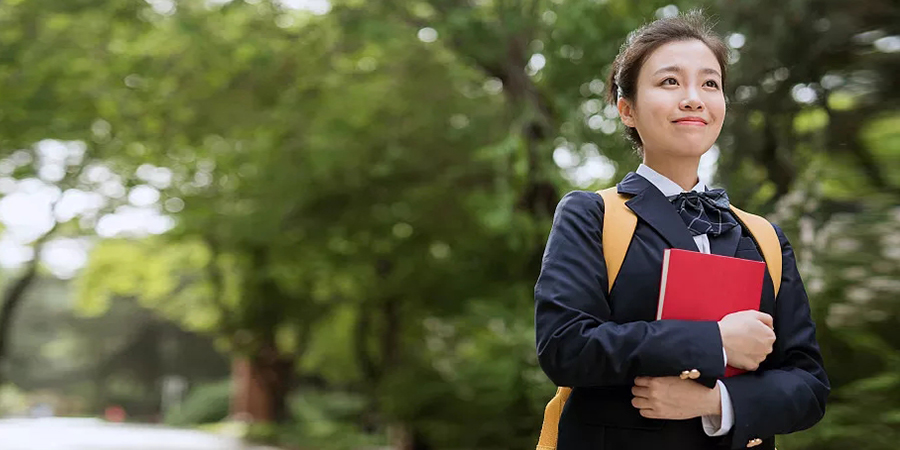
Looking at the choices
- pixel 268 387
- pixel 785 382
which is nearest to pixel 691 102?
pixel 785 382

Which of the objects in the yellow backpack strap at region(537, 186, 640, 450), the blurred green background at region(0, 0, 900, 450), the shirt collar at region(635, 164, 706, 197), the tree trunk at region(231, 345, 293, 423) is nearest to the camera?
the yellow backpack strap at region(537, 186, 640, 450)

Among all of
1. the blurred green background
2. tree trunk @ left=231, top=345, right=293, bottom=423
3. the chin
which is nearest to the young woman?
the chin

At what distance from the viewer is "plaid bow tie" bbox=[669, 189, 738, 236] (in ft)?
6.51

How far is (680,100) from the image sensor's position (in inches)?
78.1

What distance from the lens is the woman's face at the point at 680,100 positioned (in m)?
1.98

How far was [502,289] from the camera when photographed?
1284 centimetres

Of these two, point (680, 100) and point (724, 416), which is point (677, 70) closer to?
point (680, 100)

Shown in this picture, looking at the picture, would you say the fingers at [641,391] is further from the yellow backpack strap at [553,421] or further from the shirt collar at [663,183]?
the shirt collar at [663,183]

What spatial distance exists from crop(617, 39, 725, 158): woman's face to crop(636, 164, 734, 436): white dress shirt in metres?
0.05

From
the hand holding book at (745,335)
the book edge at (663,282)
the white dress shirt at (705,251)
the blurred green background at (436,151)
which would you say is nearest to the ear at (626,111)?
the white dress shirt at (705,251)

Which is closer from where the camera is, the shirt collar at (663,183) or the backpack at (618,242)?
the backpack at (618,242)

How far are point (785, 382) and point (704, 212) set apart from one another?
37 centimetres

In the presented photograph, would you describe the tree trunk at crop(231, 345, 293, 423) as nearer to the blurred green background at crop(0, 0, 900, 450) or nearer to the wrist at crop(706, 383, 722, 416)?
the blurred green background at crop(0, 0, 900, 450)

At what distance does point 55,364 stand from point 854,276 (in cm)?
5142
